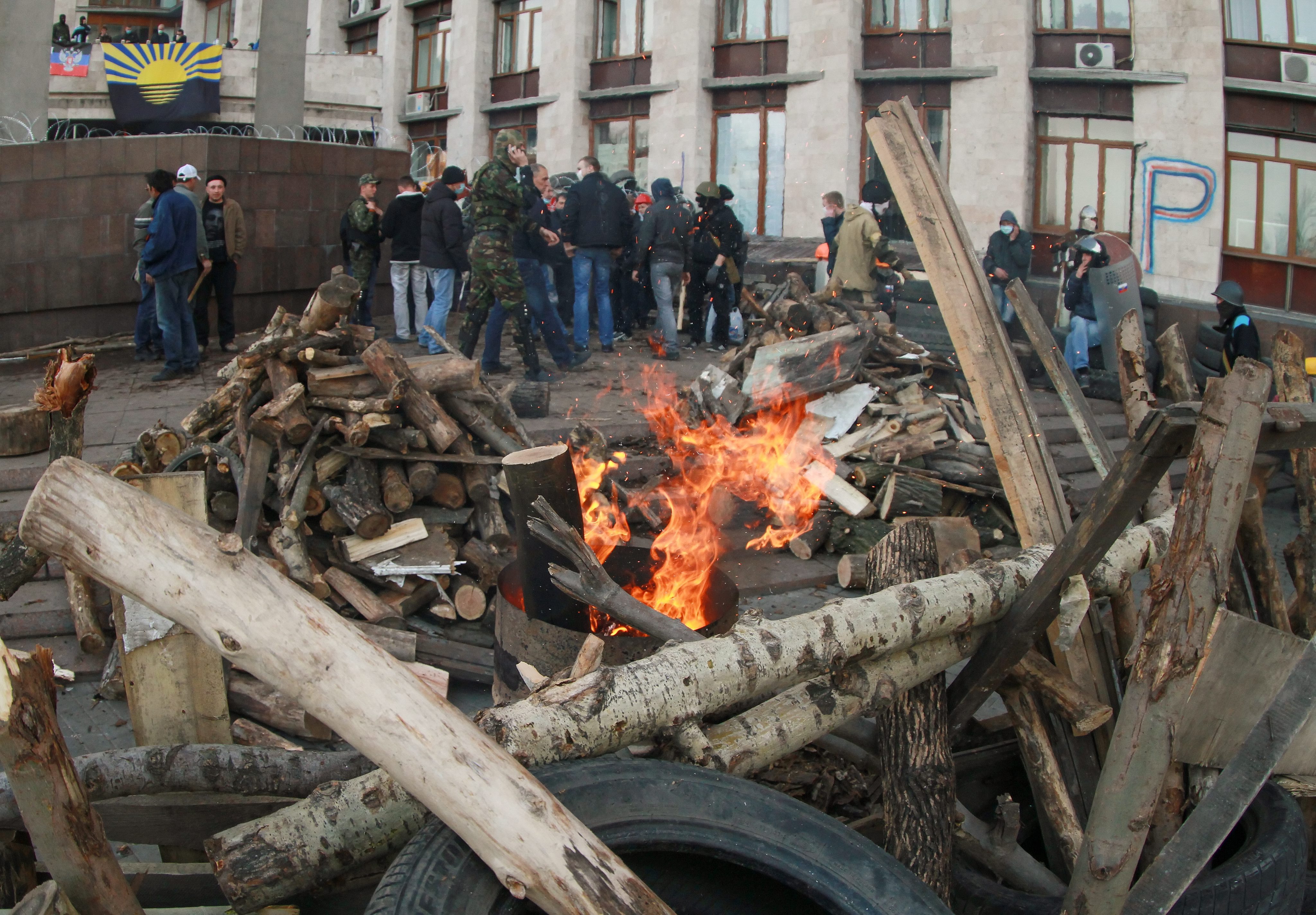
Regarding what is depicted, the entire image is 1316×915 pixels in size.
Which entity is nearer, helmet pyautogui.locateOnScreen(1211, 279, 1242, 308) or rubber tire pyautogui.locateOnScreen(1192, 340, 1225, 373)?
helmet pyautogui.locateOnScreen(1211, 279, 1242, 308)

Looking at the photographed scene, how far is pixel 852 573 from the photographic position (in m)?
6.41

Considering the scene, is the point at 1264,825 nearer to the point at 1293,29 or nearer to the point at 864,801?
the point at 864,801

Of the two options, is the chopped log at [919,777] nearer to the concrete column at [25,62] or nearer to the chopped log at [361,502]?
the chopped log at [361,502]

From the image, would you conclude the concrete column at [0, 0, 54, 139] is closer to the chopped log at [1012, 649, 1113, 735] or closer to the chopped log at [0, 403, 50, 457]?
the chopped log at [0, 403, 50, 457]

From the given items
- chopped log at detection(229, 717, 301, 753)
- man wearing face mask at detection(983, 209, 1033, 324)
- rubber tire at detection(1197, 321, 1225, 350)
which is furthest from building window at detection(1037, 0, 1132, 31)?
chopped log at detection(229, 717, 301, 753)

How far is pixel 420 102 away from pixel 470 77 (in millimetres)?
2341

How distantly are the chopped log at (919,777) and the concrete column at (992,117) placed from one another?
15.9 metres

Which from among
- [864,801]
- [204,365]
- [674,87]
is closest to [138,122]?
[674,87]

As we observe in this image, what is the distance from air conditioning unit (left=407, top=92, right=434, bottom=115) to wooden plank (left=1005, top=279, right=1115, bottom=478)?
78.3ft

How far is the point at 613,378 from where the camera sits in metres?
10.1

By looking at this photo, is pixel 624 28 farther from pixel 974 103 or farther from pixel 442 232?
pixel 442 232

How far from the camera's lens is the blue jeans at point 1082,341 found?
1172 centimetres

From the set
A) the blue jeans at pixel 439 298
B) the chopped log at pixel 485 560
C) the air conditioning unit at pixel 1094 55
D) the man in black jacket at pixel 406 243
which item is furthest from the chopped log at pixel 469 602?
the air conditioning unit at pixel 1094 55

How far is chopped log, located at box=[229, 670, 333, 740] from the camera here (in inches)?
171
